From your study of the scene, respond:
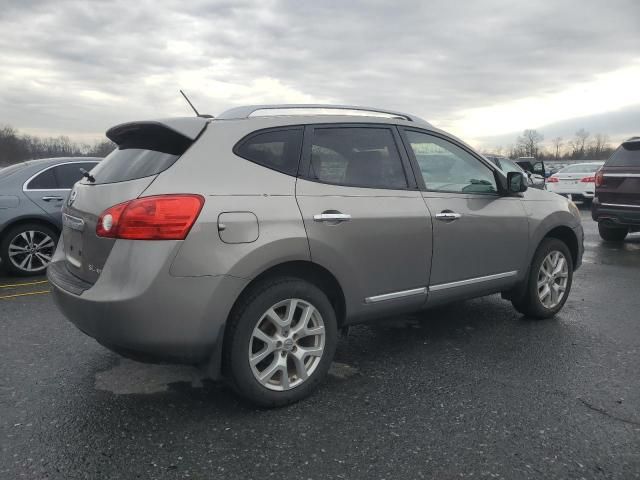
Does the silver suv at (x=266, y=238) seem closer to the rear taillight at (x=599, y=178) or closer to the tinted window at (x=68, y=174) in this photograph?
the tinted window at (x=68, y=174)

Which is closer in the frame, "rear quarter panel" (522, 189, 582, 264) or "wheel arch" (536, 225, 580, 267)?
"rear quarter panel" (522, 189, 582, 264)

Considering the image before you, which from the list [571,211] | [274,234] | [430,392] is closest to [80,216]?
[274,234]

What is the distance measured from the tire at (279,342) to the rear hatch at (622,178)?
753cm

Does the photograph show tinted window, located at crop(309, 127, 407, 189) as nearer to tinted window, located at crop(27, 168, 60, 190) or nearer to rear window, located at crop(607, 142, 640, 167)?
tinted window, located at crop(27, 168, 60, 190)

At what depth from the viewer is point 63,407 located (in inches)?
121

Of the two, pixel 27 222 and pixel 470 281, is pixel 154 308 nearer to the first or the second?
pixel 470 281

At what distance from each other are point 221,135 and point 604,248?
334 inches

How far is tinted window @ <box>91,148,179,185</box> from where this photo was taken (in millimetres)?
2930

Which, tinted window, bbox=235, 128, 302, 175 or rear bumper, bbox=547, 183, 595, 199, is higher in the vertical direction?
tinted window, bbox=235, 128, 302, 175

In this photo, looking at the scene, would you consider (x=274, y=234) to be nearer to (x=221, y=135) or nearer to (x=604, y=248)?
(x=221, y=135)

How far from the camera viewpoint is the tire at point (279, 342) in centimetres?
288

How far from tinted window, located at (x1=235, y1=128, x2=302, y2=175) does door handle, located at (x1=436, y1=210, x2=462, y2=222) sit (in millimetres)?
1169

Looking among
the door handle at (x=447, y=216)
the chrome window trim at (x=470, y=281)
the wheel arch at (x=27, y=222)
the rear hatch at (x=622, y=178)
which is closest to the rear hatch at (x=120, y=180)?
the door handle at (x=447, y=216)

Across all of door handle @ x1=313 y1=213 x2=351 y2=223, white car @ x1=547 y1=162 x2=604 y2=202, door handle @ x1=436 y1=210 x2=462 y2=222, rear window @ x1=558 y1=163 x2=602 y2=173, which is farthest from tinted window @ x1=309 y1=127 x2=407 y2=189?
rear window @ x1=558 y1=163 x2=602 y2=173
